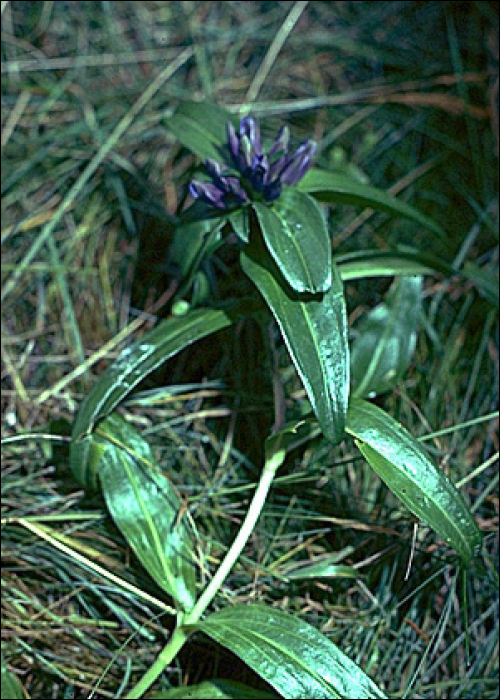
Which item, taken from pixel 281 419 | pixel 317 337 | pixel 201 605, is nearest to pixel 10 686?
pixel 201 605

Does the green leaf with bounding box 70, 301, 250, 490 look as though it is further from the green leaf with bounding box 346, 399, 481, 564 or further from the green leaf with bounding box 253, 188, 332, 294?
the green leaf with bounding box 346, 399, 481, 564

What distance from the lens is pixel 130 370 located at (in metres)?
1.17

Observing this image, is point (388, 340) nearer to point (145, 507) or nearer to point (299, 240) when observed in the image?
point (299, 240)

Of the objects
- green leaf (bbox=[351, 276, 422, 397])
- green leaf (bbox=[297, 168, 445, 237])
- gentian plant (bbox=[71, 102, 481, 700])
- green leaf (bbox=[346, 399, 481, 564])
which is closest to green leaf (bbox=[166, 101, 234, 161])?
gentian plant (bbox=[71, 102, 481, 700])

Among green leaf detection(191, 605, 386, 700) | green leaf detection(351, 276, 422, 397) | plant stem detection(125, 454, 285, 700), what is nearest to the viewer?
green leaf detection(191, 605, 386, 700)

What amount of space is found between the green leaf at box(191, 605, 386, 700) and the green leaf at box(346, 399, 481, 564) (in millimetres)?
181

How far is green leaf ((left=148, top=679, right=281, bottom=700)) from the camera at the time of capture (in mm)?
1067

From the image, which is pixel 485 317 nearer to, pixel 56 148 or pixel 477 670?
pixel 477 670

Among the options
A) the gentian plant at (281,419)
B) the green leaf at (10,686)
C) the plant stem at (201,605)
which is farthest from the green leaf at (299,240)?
the green leaf at (10,686)

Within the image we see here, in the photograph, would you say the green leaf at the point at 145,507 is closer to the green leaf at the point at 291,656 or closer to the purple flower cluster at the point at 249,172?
the green leaf at the point at 291,656

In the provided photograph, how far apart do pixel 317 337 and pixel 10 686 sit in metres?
0.57

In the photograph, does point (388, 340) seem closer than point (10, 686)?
No

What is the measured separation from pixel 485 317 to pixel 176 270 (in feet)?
1.75

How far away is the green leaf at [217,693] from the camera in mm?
A: 1067
